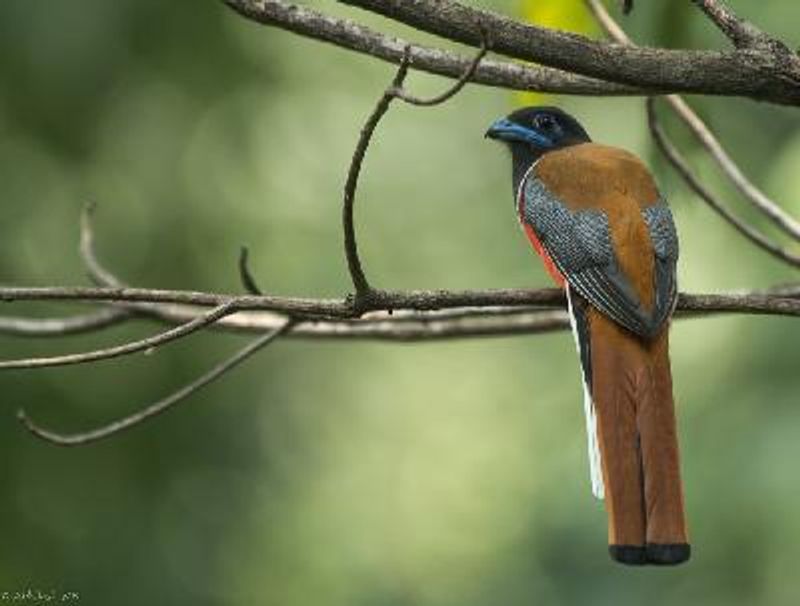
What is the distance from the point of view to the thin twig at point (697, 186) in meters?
3.82

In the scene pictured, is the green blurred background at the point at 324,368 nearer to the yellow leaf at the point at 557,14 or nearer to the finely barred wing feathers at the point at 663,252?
the yellow leaf at the point at 557,14

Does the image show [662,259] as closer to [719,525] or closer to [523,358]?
[719,525]

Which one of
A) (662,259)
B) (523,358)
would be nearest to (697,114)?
(662,259)

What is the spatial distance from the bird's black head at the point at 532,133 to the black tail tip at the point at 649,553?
5.96 ft

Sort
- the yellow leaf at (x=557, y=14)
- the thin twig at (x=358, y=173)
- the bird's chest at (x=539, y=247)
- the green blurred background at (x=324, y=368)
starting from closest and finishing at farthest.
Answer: the thin twig at (x=358, y=173)
the yellow leaf at (x=557, y=14)
the bird's chest at (x=539, y=247)
the green blurred background at (x=324, y=368)

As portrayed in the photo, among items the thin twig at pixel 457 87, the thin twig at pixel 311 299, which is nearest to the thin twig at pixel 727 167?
the thin twig at pixel 311 299

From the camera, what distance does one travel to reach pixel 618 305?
3.78m

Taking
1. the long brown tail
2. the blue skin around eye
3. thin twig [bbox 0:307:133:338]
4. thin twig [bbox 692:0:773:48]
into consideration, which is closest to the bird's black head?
the blue skin around eye

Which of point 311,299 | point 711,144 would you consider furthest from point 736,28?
point 711,144

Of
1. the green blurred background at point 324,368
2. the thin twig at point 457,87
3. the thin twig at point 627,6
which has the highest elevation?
the thin twig at point 627,6

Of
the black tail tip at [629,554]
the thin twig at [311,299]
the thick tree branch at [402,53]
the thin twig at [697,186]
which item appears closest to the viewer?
the thin twig at [311,299]

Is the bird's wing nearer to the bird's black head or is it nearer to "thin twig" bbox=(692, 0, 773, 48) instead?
the bird's black head

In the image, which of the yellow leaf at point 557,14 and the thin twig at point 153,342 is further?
the yellow leaf at point 557,14

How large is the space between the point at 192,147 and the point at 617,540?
4998 millimetres
